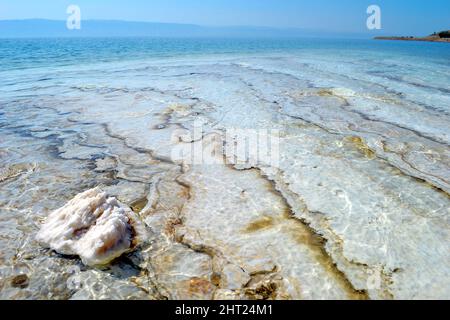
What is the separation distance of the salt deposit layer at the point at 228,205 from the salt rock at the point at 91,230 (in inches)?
0.7

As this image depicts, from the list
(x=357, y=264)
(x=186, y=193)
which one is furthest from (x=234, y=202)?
(x=357, y=264)

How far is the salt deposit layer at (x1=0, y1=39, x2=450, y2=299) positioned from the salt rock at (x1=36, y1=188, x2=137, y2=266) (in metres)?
0.02

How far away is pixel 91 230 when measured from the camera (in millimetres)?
4008

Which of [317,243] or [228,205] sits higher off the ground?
[228,205]

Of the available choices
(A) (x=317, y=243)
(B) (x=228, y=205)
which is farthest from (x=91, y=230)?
(A) (x=317, y=243)

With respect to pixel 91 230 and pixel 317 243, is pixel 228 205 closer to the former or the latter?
pixel 317 243

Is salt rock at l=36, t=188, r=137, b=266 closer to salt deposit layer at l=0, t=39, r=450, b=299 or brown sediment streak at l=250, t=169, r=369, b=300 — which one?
salt deposit layer at l=0, t=39, r=450, b=299

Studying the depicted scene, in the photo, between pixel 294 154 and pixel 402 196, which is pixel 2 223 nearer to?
pixel 294 154

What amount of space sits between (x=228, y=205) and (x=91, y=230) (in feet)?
6.17

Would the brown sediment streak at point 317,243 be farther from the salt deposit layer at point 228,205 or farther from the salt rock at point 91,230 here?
the salt rock at point 91,230

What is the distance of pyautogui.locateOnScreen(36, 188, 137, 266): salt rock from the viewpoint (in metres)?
3.78

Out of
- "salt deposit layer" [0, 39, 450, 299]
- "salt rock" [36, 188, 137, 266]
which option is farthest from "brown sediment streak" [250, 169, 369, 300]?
"salt rock" [36, 188, 137, 266]

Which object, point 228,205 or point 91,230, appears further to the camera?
point 228,205

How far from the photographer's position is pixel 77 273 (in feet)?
11.8
